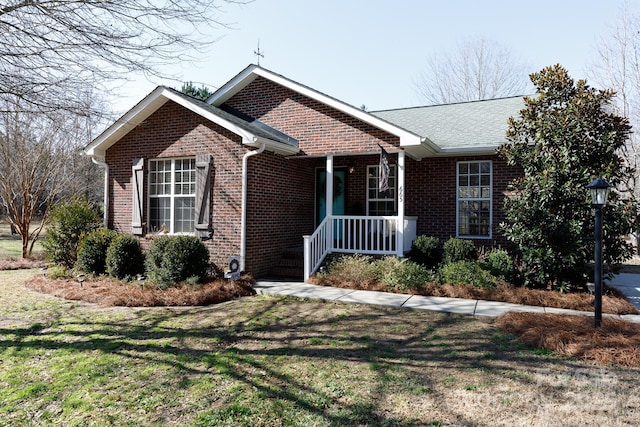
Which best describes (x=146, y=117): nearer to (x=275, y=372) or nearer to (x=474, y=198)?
(x=275, y=372)

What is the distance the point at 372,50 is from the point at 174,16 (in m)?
8.09

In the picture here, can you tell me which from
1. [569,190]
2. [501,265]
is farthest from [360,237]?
[569,190]

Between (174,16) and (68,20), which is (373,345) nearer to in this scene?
(174,16)

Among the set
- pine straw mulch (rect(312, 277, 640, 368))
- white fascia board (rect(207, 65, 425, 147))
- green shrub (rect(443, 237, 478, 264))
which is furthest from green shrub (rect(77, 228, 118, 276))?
green shrub (rect(443, 237, 478, 264))

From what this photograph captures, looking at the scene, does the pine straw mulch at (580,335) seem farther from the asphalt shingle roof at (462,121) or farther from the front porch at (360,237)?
the asphalt shingle roof at (462,121)

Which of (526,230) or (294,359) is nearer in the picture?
(294,359)

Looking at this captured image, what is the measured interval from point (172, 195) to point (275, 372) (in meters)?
7.11

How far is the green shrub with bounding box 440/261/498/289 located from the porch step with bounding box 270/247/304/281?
332 cm

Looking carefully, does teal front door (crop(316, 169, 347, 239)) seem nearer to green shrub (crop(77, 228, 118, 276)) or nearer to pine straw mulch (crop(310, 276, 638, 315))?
pine straw mulch (crop(310, 276, 638, 315))

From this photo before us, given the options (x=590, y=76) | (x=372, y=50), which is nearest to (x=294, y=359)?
(x=372, y=50)

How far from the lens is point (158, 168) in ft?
34.7

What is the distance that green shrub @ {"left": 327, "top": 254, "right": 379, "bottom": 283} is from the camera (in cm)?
877

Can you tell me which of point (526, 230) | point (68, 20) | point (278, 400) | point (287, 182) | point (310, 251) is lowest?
point (278, 400)

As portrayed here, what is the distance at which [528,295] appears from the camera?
7.28 meters
